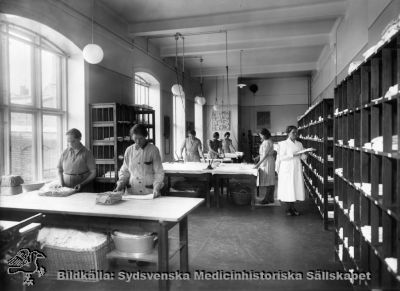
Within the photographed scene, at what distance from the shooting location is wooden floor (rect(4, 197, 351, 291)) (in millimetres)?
3357

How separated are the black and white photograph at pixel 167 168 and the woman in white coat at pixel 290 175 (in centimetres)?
3

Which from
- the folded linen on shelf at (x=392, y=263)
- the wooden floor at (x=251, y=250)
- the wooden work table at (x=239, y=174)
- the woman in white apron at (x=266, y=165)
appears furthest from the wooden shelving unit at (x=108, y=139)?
the folded linen on shelf at (x=392, y=263)

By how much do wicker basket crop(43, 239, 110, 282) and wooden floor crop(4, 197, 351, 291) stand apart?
0.15 m

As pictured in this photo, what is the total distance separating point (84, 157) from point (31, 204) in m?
1.39

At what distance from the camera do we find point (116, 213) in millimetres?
3041

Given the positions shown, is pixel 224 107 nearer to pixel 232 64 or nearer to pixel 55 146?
pixel 232 64

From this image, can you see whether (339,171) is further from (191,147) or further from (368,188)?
(191,147)

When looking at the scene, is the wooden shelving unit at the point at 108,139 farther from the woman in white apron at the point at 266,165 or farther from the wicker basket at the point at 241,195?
the woman in white apron at the point at 266,165

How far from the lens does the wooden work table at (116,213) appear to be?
116 inches

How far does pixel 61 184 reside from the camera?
4781mm

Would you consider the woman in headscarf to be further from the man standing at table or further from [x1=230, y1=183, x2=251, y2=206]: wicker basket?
[x1=230, y1=183, x2=251, y2=206]: wicker basket

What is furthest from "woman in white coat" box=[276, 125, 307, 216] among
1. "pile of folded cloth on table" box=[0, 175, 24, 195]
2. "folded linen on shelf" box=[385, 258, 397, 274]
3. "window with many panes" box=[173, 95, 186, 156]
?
"window with many panes" box=[173, 95, 186, 156]

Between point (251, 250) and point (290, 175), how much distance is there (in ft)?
7.30

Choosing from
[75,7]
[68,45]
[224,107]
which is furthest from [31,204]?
[224,107]
